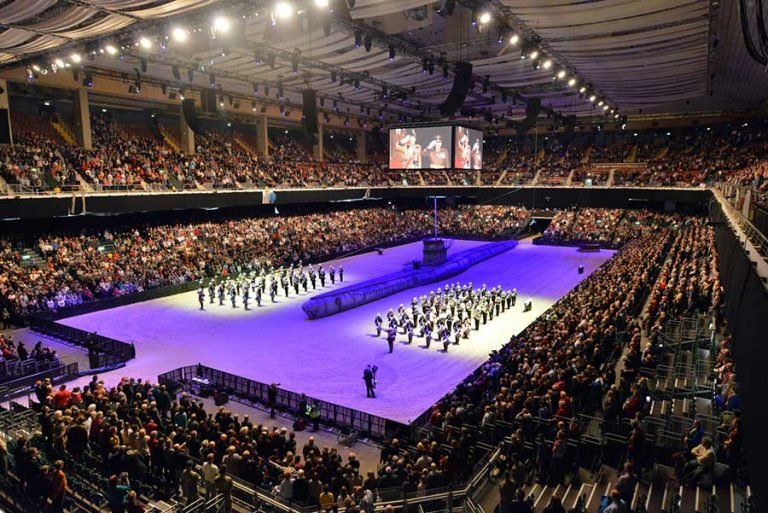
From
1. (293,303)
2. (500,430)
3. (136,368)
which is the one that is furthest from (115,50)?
(500,430)

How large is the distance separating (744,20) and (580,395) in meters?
7.44

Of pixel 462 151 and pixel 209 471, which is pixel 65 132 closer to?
pixel 462 151

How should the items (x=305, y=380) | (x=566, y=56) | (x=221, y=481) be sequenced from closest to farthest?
(x=221, y=481), (x=305, y=380), (x=566, y=56)

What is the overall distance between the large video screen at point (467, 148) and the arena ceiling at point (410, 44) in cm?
300

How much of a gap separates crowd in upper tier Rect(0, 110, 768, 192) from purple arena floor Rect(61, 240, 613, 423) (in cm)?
810

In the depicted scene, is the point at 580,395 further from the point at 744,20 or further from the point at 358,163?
the point at 358,163

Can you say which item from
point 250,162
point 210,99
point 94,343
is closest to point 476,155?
point 210,99

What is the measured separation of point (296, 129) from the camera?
47.1 meters

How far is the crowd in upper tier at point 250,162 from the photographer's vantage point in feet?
85.9

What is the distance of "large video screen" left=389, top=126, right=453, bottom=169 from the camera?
28.9 meters

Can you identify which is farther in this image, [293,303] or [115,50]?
[293,303]

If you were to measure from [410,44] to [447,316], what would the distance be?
12.1 m

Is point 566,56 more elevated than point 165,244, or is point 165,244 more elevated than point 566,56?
point 566,56

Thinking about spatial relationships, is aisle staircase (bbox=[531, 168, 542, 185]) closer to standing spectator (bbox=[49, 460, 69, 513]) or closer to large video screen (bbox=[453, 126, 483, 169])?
large video screen (bbox=[453, 126, 483, 169])
